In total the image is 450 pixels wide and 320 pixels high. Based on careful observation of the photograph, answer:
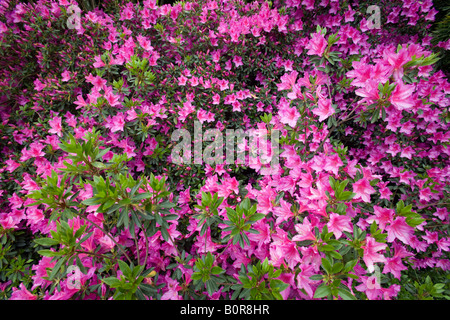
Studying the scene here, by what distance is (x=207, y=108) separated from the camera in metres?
2.52

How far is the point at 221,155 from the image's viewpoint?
2277mm

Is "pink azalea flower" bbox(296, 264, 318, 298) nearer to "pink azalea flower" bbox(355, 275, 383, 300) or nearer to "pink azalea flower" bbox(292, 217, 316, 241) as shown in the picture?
"pink azalea flower" bbox(292, 217, 316, 241)

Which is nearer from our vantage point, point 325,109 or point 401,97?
point 401,97

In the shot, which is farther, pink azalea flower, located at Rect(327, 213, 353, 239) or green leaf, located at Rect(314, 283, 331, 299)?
pink azalea flower, located at Rect(327, 213, 353, 239)

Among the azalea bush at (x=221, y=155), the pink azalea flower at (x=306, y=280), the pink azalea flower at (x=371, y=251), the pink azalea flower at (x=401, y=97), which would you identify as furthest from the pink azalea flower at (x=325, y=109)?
the pink azalea flower at (x=306, y=280)

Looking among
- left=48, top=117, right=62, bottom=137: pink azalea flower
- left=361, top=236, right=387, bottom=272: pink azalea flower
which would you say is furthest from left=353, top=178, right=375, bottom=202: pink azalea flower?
left=48, top=117, right=62, bottom=137: pink azalea flower

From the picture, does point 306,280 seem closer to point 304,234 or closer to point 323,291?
point 323,291

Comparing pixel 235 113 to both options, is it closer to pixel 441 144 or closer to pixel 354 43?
pixel 354 43

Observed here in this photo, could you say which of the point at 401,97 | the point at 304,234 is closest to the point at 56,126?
the point at 304,234

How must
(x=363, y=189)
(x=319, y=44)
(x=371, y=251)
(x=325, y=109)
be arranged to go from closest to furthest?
(x=371, y=251)
(x=363, y=189)
(x=325, y=109)
(x=319, y=44)

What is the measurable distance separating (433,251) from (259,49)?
2672 mm

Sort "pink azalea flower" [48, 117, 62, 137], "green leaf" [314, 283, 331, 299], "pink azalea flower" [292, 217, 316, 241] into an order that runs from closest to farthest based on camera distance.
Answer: "green leaf" [314, 283, 331, 299]
"pink azalea flower" [292, 217, 316, 241]
"pink azalea flower" [48, 117, 62, 137]

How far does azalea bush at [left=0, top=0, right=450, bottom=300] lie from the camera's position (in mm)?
1297
